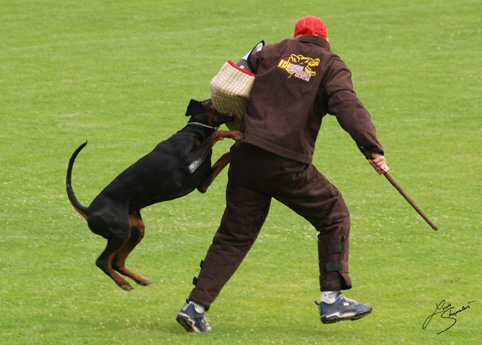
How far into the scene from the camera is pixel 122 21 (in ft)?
64.3

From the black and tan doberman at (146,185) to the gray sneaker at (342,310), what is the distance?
118 centimetres

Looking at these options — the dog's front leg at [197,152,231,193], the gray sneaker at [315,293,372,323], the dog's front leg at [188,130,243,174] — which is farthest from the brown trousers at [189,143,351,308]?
the dog's front leg at [197,152,231,193]

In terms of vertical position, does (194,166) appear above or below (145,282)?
above

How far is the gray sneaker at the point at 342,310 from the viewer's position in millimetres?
6477

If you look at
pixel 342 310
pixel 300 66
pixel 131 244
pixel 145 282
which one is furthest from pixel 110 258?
pixel 300 66

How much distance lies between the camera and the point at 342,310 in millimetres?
6500

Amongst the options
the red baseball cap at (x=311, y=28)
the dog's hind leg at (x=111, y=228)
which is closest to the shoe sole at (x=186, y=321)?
the dog's hind leg at (x=111, y=228)

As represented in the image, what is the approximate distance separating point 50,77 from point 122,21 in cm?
417

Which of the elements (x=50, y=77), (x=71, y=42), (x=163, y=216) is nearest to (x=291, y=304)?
(x=163, y=216)

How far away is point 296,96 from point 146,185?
1125 millimetres

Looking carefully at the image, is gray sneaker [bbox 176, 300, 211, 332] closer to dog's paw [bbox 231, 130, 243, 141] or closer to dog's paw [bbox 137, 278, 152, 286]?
dog's paw [bbox 137, 278, 152, 286]

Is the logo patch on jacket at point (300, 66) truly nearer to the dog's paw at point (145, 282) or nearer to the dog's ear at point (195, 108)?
the dog's ear at point (195, 108)

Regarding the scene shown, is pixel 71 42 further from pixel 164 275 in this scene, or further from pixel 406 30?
pixel 164 275

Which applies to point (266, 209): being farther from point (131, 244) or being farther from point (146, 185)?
point (131, 244)
